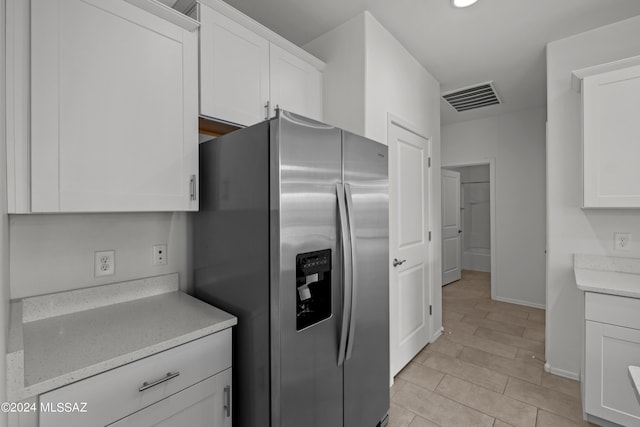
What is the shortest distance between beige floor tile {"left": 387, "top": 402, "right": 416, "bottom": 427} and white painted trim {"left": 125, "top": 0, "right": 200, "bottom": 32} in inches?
102

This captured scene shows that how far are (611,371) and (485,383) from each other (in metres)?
0.80

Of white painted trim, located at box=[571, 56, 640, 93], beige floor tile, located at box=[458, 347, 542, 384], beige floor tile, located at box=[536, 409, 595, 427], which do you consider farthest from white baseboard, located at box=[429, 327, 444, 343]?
white painted trim, located at box=[571, 56, 640, 93]

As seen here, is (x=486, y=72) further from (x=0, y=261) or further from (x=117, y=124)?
(x=0, y=261)

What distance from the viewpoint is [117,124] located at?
4.01 feet

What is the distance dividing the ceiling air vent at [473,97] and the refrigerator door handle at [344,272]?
111 inches

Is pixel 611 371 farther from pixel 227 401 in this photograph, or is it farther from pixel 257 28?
pixel 257 28

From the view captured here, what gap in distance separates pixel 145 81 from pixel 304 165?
84 centimetres

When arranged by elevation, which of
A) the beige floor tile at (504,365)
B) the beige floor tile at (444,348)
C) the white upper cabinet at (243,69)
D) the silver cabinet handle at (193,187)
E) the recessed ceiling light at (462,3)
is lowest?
the beige floor tile at (444,348)

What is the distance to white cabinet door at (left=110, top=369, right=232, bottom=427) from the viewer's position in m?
1.01

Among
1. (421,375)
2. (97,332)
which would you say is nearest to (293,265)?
(97,332)

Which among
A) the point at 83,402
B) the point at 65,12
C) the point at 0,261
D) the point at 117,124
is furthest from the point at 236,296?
the point at 65,12

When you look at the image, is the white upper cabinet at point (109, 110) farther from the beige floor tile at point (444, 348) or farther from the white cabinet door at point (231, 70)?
the beige floor tile at point (444, 348)

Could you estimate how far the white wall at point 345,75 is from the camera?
203 cm

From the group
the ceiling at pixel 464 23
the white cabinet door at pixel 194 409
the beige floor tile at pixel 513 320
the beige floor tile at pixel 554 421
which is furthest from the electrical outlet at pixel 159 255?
the beige floor tile at pixel 513 320
